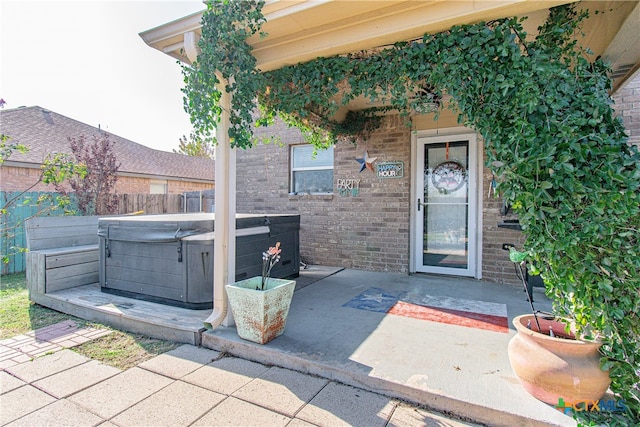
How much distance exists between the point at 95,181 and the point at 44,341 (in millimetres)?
5989

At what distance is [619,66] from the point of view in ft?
10.7

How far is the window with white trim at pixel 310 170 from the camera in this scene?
20.2ft

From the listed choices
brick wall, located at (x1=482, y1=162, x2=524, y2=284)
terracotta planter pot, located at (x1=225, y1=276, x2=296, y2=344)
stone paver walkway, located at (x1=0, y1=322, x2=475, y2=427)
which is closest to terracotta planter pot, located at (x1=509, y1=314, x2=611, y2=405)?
stone paver walkway, located at (x1=0, y1=322, x2=475, y2=427)

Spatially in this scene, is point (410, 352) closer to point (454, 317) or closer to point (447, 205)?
point (454, 317)

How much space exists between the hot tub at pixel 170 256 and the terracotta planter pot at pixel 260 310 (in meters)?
0.80

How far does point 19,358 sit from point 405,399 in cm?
309

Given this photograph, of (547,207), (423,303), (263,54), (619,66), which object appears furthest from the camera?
(423,303)

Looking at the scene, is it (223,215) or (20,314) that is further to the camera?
(20,314)

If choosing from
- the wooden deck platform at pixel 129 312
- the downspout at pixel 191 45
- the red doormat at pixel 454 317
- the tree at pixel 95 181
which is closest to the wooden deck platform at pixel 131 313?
the wooden deck platform at pixel 129 312

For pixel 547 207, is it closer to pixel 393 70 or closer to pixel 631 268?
pixel 631 268

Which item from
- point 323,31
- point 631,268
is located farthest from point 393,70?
point 631,268

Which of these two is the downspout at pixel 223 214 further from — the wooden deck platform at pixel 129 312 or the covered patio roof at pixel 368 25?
the covered patio roof at pixel 368 25

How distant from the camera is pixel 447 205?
17.1ft

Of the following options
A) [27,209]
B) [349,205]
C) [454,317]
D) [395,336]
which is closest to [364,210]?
[349,205]
